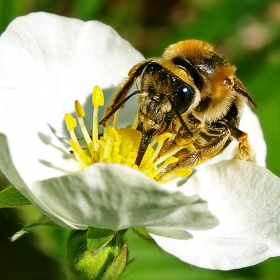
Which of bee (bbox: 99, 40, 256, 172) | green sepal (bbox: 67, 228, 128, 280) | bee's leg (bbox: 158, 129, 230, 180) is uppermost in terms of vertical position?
bee (bbox: 99, 40, 256, 172)

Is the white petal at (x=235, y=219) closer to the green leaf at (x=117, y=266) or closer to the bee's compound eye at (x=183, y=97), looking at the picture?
the green leaf at (x=117, y=266)

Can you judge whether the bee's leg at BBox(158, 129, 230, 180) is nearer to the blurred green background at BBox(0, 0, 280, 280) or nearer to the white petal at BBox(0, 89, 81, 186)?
the white petal at BBox(0, 89, 81, 186)

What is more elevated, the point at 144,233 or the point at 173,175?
the point at 173,175

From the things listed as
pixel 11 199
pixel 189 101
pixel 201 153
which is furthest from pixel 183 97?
pixel 11 199

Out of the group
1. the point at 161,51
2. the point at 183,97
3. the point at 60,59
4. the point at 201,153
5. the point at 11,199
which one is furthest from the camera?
the point at 161,51

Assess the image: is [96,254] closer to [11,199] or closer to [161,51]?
[11,199]

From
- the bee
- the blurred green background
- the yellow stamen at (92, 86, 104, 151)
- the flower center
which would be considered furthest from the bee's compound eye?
the blurred green background
